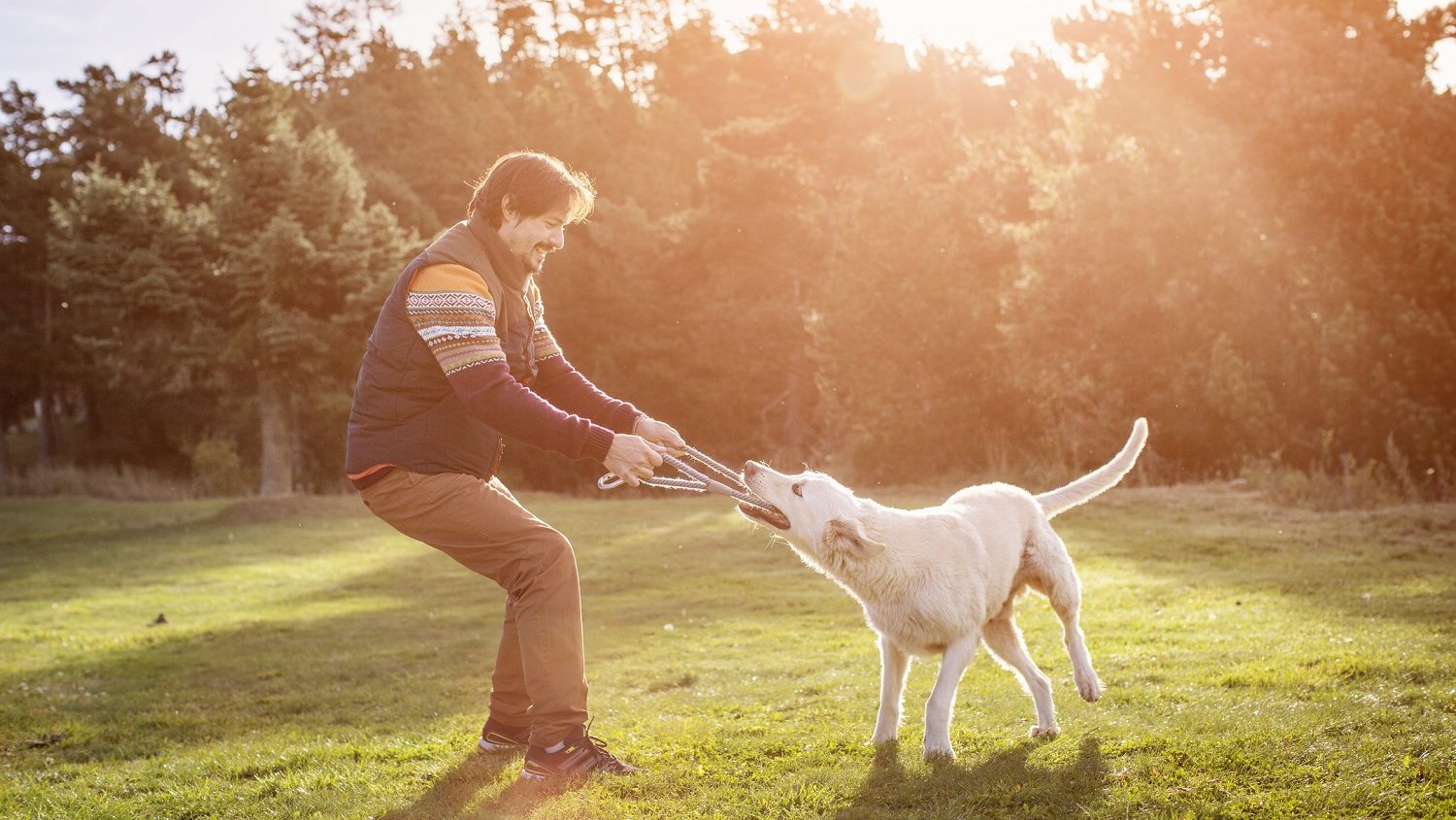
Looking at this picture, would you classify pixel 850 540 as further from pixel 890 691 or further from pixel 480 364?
pixel 480 364

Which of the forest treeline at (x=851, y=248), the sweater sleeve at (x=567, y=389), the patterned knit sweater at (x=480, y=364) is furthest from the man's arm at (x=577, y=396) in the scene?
the forest treeline at (x=851, y=248)

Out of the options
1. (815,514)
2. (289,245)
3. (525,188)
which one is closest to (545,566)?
(815,514)

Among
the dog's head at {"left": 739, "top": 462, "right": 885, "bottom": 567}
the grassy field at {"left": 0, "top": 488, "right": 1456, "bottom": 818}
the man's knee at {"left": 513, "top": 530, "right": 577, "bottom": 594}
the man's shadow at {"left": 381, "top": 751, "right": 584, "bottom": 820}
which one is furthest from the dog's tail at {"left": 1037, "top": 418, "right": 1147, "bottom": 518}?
the man's shadow at {"left": 381, "top": 751, "right": 584, "bottom": 820}

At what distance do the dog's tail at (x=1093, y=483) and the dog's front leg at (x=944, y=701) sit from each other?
4.60ft

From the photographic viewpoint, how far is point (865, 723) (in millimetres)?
6027

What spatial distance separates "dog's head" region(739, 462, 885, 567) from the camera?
205 inches

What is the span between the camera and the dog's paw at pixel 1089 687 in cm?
576

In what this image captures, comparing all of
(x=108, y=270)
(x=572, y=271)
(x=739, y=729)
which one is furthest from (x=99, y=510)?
(x=739, y=729)

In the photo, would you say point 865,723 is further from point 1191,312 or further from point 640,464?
point 1191,312

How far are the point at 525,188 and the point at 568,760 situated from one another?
2.33 metres

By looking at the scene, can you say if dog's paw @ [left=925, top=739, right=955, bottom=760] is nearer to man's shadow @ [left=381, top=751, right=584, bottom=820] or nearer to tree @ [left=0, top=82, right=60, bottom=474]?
man's shadow @ [left=381, top=751, right=584, bottom=820]

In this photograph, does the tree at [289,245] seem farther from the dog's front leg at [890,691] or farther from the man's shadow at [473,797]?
the dog's front leg at [890,691]

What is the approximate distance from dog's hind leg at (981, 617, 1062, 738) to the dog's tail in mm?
753

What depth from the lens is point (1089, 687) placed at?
5793 millimetres
